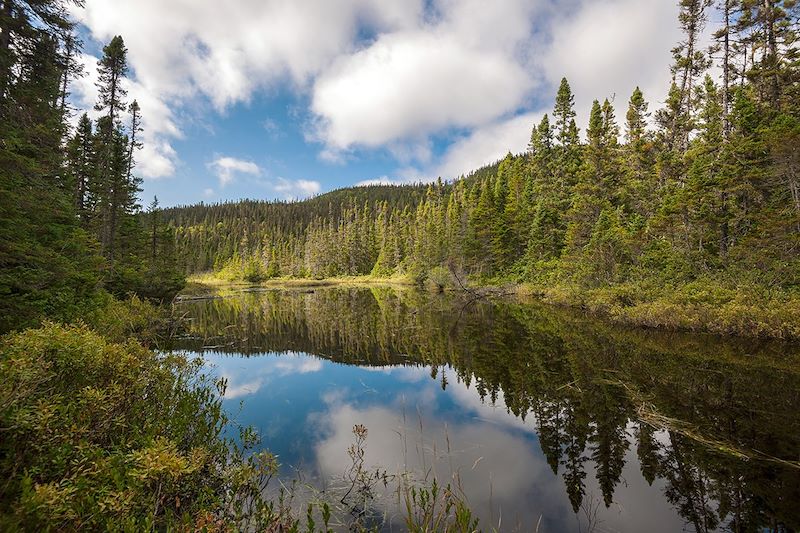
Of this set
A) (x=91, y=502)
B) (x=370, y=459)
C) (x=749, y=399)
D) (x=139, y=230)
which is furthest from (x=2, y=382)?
(x=139, y=230)

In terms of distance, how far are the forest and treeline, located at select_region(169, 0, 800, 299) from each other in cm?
9

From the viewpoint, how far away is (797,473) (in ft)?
19.8

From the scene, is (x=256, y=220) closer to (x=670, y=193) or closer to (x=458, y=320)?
(x=458, y=320)

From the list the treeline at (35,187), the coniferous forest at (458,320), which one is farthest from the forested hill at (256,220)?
the treeline at (35,187)

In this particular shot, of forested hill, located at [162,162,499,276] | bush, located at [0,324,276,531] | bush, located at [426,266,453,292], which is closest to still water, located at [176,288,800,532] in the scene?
bush, located at [0,324,276,531]

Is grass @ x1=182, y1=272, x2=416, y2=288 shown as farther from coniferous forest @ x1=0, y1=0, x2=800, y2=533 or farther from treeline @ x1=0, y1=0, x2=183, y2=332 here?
treeline @ x1=0, y1=0, x2=183, y2=332

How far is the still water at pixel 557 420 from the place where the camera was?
18.9ft

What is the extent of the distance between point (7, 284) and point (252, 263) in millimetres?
94795

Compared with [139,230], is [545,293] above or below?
below

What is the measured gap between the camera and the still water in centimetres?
576

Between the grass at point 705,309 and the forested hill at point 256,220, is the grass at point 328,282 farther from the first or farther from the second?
the grass at point 705,309

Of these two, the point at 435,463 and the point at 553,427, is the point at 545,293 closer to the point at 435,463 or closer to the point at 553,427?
the point at 553,427

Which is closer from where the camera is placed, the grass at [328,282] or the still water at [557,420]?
the still water at [557,420]

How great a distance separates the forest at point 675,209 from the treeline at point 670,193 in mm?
88
